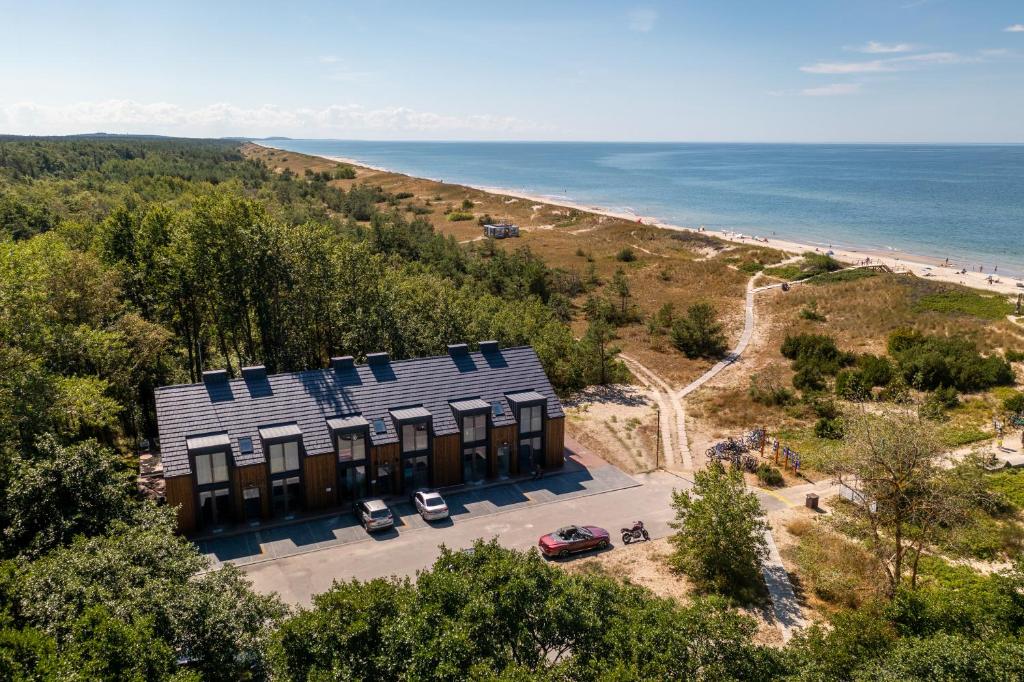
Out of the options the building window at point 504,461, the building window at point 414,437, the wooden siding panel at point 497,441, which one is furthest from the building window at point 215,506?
the building window at point 504,461

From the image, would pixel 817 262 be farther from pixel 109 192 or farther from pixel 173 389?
pixel 109 192

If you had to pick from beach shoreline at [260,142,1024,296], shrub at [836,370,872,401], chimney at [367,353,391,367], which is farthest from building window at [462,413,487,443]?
beach shoreline at [260,142,1024,296]

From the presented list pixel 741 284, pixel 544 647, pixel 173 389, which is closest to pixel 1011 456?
pixel 544 647

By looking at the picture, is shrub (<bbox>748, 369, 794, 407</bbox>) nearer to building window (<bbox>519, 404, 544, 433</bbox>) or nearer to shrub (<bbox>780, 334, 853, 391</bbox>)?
shrub (<bbox>780, 334, 853, 391</bbox>)

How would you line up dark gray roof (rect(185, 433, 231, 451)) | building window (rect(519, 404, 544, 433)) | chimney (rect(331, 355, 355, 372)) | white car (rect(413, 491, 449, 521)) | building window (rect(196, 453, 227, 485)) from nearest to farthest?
dark gray roof (rect(185, 433, 231, 451)), building window (rect(196, 453, 227, 485)), white car (rect(413, 491, 449, 521)), chimney (rect(331, 355, 355, 372)), building window (rect(519, 404, 544, 433))

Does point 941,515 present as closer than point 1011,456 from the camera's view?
Yes

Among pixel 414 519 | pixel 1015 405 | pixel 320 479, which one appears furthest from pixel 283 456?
pixel 1015 405
